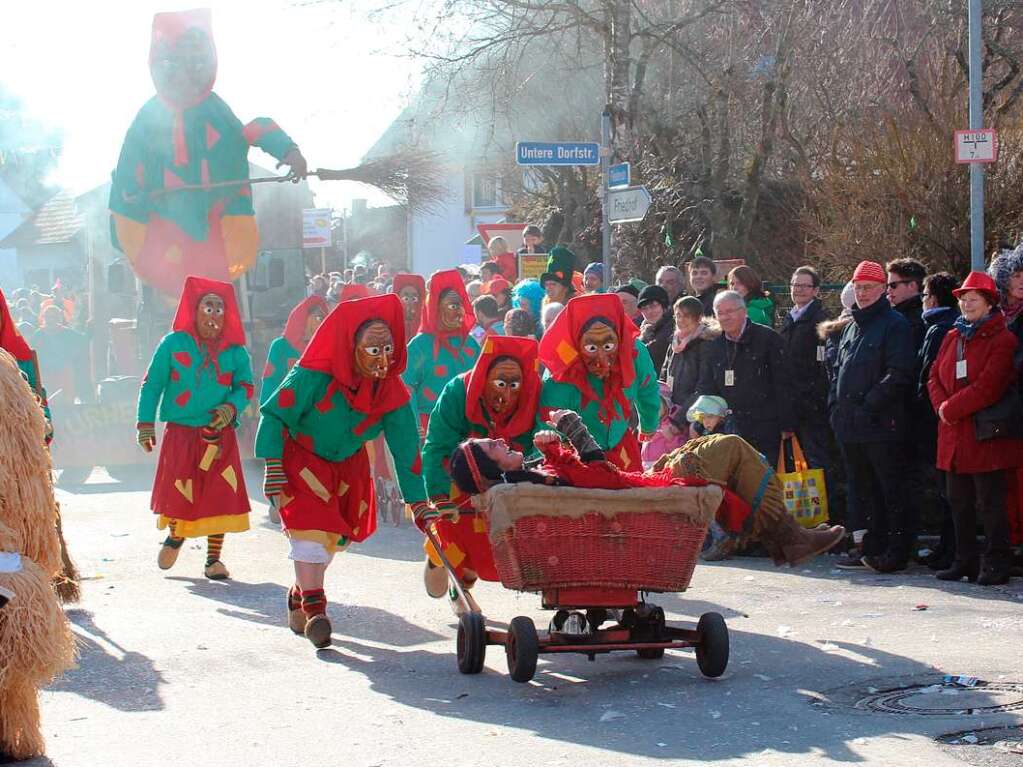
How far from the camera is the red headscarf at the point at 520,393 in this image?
827cm

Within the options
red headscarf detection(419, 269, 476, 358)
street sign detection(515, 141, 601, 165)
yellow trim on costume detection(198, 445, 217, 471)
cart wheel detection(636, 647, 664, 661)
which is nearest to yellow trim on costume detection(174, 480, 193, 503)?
yellow trim on costume detection(198, 445, 217, 471)

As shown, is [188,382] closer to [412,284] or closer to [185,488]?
[185,488]

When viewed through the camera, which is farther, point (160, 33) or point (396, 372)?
point (160, 33)

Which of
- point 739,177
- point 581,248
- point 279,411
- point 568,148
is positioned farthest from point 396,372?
point 581,248

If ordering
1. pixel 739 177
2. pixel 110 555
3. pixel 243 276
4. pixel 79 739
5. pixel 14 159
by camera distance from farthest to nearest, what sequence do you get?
pixel 14 159 → pixel 739 177 → pixel 243 276 → pixel 110 555 → pixel 79 739

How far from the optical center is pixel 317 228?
27.1 meters

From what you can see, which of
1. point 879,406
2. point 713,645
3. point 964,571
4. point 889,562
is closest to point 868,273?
point 879,406

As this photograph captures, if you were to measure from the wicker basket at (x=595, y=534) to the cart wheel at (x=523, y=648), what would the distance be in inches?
6.8

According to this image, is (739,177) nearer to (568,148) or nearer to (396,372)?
(568,148)

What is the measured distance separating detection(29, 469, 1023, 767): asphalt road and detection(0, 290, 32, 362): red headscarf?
5.00ft

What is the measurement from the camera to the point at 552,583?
22.9ft

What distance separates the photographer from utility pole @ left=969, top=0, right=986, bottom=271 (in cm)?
1327

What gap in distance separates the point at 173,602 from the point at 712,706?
423 centimetres

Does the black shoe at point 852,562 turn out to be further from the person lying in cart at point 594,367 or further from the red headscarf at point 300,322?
the red headscarf at point 300,322
